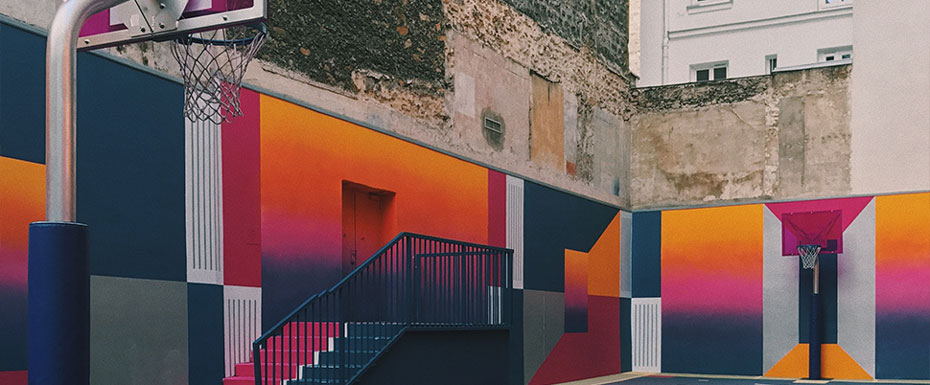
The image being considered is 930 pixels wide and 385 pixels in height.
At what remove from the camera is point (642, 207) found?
19.9 metres

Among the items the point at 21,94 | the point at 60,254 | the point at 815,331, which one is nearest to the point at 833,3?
the point at 815,331

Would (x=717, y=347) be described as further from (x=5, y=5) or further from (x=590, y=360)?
(x=5, y=5)

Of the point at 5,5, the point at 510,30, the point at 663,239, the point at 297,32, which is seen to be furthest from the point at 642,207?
the point at 5,5

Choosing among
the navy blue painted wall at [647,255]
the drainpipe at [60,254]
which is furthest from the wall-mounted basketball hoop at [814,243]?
the drainpipe at [60,254]

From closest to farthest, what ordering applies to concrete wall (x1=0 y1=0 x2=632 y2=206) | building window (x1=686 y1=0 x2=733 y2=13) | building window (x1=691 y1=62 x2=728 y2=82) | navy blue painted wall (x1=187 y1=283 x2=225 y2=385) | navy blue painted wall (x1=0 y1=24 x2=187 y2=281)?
navy blue painted wall (x1=0 y1=24 x2=187 y2=281), navy blue painted wall (x1=187 y1=283 x2=225 y2=385), concrete wall (x1=0 y1=0 x2=632 y2=206), building window (x1=686 y1=0 x2=733 y2=13), building window (x1=691 y1=62 x2=728 y2=82)

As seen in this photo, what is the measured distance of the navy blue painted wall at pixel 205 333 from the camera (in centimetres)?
937

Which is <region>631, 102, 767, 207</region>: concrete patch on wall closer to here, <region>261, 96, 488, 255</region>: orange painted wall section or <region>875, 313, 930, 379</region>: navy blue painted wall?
<region>875, 313, 930, 379</region>: navy blue painted wall

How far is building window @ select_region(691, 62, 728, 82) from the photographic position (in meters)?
24.3

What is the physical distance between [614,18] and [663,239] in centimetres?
469

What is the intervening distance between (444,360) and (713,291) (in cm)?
938

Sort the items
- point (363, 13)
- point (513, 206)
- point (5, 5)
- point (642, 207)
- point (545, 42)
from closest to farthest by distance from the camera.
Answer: point (5, 5) < point (363, 13) < point (513, 206) < point (545, 42) < point (642, 207)

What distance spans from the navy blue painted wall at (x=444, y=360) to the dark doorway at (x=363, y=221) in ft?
6.41

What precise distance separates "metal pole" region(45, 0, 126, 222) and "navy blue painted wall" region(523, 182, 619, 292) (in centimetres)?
1169

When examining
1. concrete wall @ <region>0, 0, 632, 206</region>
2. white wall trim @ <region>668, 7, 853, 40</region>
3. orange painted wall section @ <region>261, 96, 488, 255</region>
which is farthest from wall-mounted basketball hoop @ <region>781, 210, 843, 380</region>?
white wall trim @ <region>668, 7, 853, 40</region>
